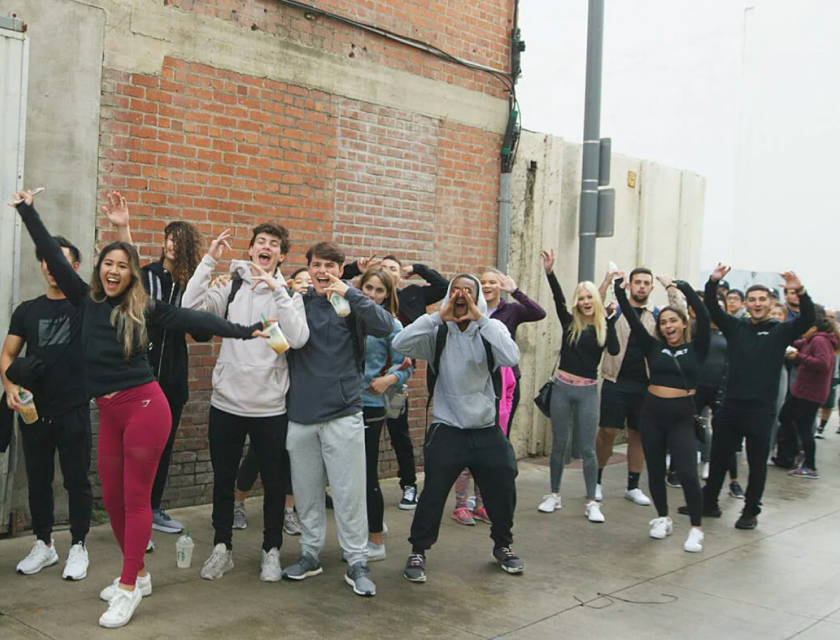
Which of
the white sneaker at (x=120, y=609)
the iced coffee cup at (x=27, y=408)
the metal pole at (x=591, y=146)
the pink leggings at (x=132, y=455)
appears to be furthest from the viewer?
the metal pole at (x=591, y=146)

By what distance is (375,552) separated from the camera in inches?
246

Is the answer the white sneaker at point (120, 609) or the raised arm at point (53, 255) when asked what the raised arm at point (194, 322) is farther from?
the white sneaker at point (120, 609)

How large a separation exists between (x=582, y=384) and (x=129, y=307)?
4182 millimetres

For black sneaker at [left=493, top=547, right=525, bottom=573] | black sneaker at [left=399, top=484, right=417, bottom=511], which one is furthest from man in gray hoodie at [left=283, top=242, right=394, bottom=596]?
black sneaker at [left=399, top=484, right=417, bottom=511]

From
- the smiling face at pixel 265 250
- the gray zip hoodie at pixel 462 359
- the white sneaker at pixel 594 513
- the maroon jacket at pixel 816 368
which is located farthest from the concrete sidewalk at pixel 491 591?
the maroon jacket at pixel 816 368

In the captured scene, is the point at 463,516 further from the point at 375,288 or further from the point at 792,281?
the point at 792,281

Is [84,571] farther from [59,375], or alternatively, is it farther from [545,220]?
[545,220]

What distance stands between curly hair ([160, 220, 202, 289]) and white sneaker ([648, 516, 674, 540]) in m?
4.05

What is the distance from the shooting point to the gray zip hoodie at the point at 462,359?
594 centimetres

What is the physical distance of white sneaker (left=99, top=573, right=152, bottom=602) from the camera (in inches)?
199

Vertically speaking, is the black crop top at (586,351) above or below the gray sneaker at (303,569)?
above

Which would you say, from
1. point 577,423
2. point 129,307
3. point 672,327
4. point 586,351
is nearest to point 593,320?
point 586,351

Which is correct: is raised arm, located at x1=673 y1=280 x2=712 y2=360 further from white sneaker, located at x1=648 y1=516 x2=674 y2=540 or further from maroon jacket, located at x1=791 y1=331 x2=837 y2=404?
maroon jacket, located at x1=791 y1=331 x2=837 y2=404

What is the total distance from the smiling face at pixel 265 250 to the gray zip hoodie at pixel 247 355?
12 cm
